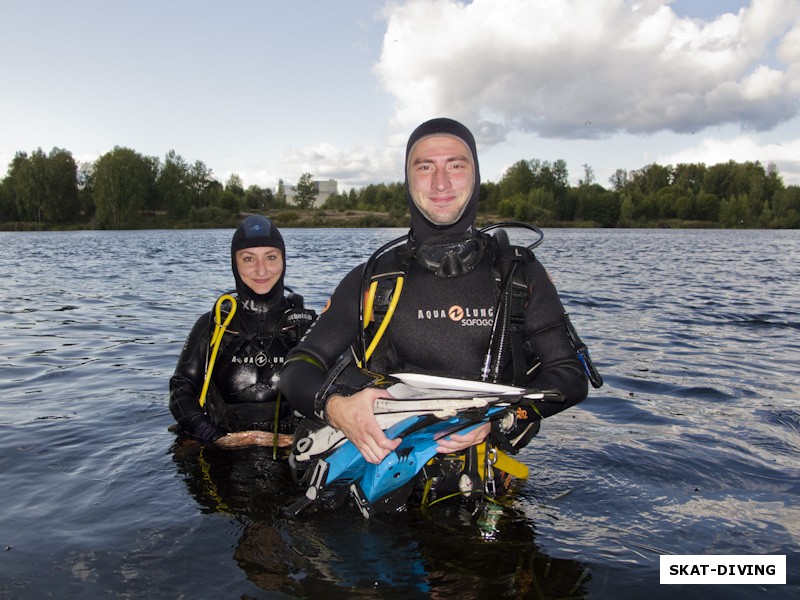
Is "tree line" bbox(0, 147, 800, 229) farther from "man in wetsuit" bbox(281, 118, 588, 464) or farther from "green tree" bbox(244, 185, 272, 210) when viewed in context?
"man in wetsuit" bbox(281, 118, 588, 464)

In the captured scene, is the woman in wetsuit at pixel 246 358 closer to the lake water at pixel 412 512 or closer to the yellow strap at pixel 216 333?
the yellow strap at pixel 216 333

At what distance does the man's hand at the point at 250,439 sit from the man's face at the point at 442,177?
2.66 m

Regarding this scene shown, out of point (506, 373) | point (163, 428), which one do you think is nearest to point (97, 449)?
point (163, 428)

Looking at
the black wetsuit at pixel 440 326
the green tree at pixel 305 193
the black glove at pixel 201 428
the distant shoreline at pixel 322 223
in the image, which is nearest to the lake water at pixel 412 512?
the black glove at pixel 201 428

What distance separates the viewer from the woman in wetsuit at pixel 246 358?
5.59m

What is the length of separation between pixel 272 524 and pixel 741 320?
12.2 m

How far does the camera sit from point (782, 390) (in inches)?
310

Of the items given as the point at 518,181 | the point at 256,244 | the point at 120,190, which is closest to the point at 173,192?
the point at 120,190

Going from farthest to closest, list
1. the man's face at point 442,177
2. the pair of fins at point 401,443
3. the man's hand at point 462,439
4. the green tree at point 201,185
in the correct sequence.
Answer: the green tree at point 201,185 < the man's face at point 442,177 < the man's hand at point 462,439 < the pair of fins at point 401,443

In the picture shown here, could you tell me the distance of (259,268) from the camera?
584cm

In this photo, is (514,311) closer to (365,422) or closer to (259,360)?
(365,422)

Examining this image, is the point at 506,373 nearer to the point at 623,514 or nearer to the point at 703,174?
the point at 623,514

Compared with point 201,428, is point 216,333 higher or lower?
higher

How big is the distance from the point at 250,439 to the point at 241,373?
59 cm
